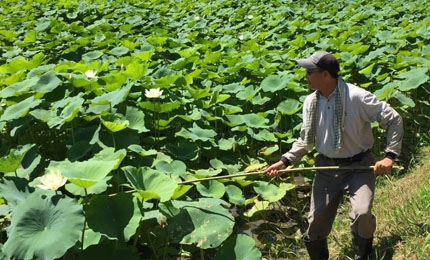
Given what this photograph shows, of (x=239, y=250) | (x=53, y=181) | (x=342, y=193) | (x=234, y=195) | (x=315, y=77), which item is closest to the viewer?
(x=53, y=181)

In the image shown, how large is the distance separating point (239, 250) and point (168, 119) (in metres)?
1.56

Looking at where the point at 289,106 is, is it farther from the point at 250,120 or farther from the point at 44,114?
the point at 44,114

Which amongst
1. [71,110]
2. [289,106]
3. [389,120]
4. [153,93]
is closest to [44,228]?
[71,110]

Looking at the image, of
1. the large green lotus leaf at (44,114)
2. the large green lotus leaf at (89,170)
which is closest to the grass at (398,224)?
the large green lotus leaf at (89,170)

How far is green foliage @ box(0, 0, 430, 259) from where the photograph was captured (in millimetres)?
2475

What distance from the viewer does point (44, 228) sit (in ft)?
7.00

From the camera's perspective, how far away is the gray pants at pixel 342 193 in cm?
267

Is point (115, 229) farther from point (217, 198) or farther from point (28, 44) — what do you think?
point (28, 44)

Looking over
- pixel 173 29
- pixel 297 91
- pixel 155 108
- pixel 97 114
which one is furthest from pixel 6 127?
pixel 173 29

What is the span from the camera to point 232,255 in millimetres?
2451

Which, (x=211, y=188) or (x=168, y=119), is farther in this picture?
(x=168, y=119)

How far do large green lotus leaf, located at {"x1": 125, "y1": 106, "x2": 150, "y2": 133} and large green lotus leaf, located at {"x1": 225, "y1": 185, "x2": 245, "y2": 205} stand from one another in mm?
735

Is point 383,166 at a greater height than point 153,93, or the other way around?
point 383,166

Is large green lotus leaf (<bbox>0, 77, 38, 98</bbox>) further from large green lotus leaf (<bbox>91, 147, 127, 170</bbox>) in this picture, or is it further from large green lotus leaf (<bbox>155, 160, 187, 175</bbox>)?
large green lotus leaf (<bbox>155, 160, 187, 175</bbox>)
